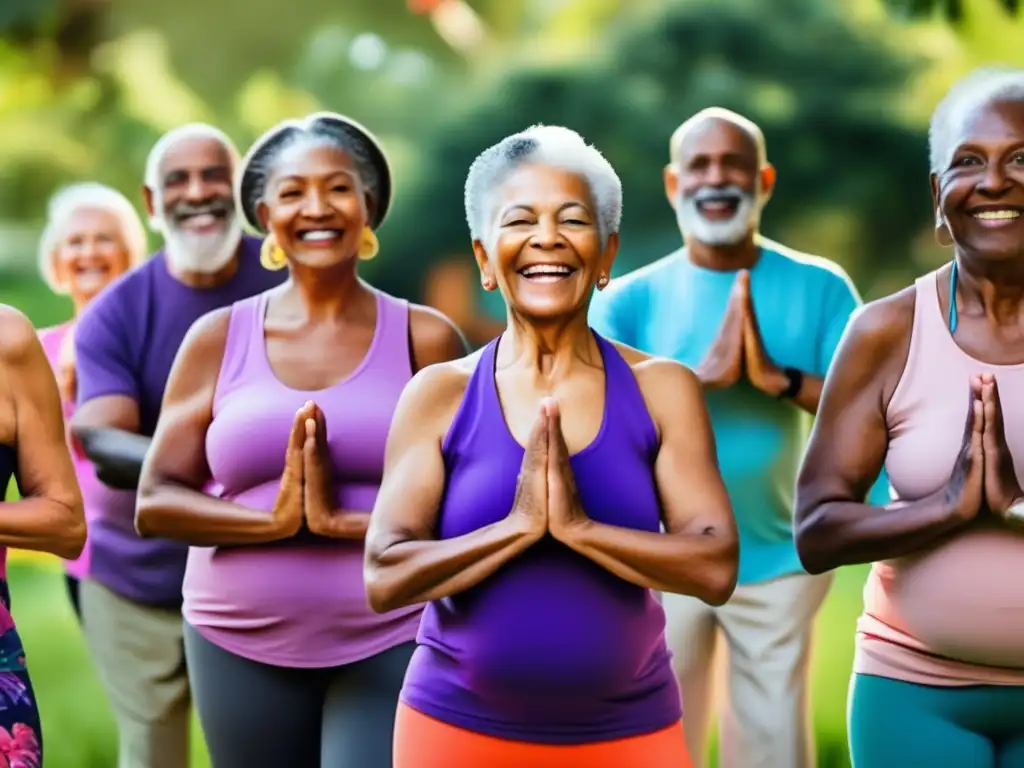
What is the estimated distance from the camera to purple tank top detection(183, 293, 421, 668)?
329 centimetres

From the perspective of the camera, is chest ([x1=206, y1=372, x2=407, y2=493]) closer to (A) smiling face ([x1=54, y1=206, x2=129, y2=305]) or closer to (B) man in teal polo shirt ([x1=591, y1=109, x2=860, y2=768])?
(B) man in teal polo shirt ([x1=591, y1=109, x2=860, y2=768])

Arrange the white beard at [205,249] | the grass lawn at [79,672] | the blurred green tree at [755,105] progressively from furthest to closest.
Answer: the blurred green tree at [755,105], the grass lawn at [79,672], the white beard at [205,249]

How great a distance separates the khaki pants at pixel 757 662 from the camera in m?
4.29

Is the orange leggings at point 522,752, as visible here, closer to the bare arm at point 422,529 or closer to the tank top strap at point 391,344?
the bare arm at point 422,529

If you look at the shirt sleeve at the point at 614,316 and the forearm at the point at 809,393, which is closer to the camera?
the forearm at the point at 809,393

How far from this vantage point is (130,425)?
4113 millimetres

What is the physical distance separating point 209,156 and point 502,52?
559cm

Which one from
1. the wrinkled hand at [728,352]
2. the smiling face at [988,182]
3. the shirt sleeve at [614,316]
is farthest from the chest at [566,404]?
the shirt sleeve at [614,316]

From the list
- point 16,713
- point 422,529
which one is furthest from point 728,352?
point 16,713

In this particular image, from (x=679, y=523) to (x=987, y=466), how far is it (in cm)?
48

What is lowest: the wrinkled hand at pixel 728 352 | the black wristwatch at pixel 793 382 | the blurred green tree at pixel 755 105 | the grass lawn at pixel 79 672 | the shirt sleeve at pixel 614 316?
the grass lawn at pixel 79 672

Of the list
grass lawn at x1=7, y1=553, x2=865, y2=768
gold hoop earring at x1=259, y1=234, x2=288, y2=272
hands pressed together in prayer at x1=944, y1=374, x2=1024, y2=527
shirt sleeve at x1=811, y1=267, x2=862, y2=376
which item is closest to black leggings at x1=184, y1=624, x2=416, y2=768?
gold hoop earring at x1=259, y1=234, x2=288, y2=272

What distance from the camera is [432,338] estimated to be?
3457mm

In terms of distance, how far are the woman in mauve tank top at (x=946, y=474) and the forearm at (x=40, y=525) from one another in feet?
3.85
